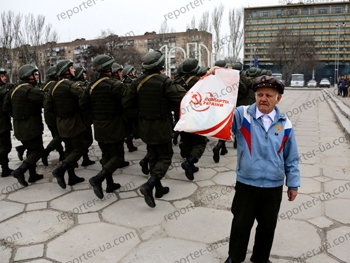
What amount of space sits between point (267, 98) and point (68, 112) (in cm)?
338

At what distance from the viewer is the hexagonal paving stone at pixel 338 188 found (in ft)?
14.1

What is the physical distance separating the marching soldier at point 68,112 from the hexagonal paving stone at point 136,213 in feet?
3.65

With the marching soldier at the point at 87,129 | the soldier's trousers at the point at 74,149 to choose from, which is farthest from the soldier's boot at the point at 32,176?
the marching soldier at the point at 87,129

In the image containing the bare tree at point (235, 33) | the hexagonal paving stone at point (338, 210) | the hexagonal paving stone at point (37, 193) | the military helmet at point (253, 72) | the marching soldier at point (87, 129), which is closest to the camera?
the hexagonal paving stone at point (338, 210)

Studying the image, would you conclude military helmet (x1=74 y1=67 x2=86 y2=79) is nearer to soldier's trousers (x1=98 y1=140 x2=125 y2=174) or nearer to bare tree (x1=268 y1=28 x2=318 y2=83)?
soldier's trousers (x1=98 y1=140 x2=125 y2=174)

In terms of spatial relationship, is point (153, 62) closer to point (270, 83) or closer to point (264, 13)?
point (270, 83)

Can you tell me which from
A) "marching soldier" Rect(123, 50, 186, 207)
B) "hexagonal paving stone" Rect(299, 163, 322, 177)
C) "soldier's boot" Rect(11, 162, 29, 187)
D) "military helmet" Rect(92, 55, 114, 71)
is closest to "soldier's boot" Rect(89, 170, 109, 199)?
"marching soldier" Rect(123, 50, 186, 207)

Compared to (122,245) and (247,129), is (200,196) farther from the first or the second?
(247,129)

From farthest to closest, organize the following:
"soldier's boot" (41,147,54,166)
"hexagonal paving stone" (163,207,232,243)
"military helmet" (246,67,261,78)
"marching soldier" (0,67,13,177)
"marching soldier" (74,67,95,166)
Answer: "military helmet" (246,67,261,78) → "soldier's boot" (41,147,54,166) → "marching soldier" (74,67,95,166) → "marching soldier" (0,67,13,177) → "hexagonal paving stone" (163,207,232,243)

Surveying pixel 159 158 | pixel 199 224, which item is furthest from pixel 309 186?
pixel 159 158

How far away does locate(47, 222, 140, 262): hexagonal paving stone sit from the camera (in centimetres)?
291

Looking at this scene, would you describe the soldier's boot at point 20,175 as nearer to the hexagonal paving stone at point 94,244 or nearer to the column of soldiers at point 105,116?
the column of soldiers at point 105,116

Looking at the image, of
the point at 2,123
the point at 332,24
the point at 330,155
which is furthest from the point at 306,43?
the point at 2,123

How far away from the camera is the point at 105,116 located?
4.31 meters
